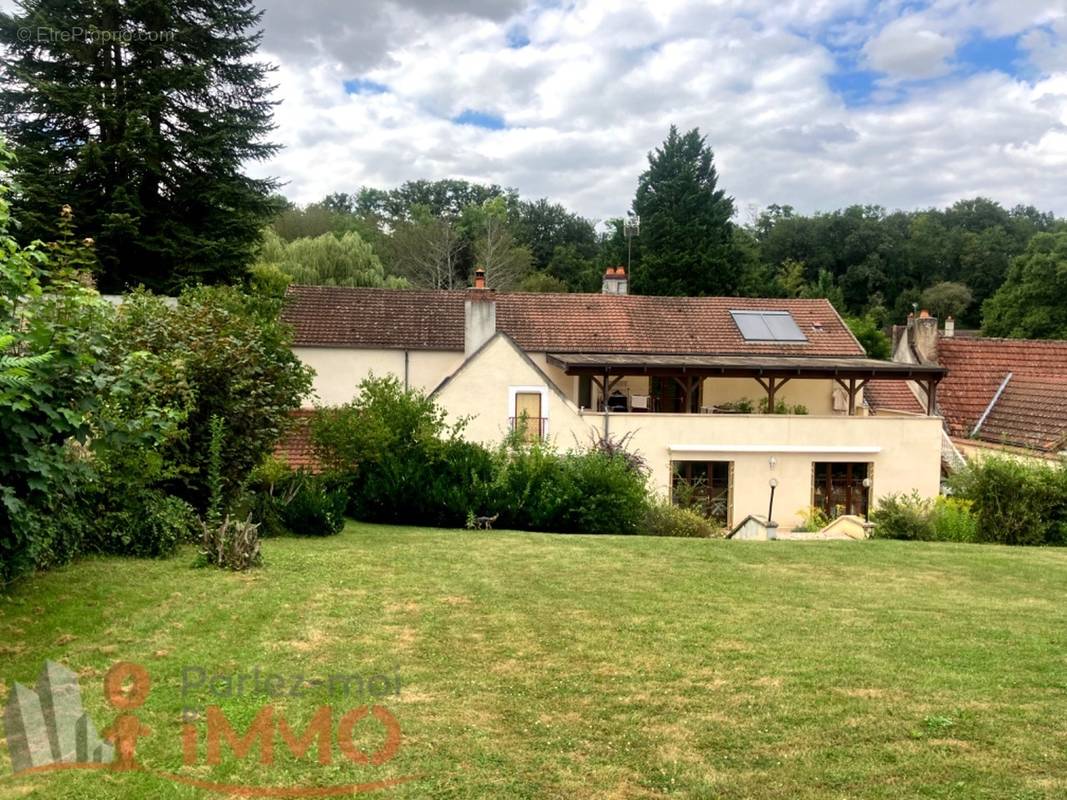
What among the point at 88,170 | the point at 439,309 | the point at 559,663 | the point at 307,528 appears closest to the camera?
the point at 559,663

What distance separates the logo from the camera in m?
3.98

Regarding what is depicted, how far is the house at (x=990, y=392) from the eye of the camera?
22891 mm

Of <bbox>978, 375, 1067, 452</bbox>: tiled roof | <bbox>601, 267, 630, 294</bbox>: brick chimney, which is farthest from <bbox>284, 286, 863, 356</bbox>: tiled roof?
<bbox>978, 375, 1067, 452</bbox>: tiled roof

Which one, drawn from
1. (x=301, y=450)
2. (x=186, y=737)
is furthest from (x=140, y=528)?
(x=301, y=450)

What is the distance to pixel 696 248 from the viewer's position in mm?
47344

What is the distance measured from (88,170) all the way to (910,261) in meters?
58.5

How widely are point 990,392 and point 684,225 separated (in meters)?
25.1

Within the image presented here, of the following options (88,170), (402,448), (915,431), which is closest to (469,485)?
(402,448)

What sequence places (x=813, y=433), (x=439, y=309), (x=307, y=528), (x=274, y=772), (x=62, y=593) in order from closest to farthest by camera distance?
1. (x=274, y=772)
2. (x=62, y=593)
3. (x=307, y=528)
4. (x=813, y=433)
5. (x=439, y=309)

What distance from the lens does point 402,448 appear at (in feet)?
50.3

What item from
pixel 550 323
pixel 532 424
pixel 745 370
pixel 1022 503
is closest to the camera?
pixel 1022 503

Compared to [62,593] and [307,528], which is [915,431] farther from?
[62,593]

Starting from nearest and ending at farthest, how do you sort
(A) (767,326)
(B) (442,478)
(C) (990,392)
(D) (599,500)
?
(B) (442,478) < (D) (599,500) < (A) (767,326) < (C) (990,392)

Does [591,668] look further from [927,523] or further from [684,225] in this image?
[684,225]
